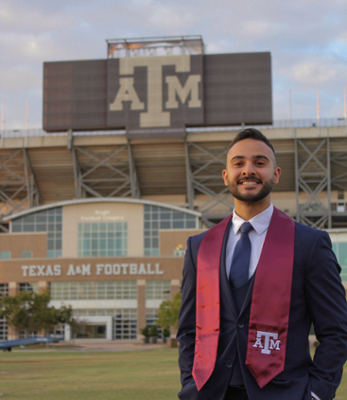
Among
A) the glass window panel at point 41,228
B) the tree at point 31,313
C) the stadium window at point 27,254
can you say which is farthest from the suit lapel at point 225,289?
the glass window panel at point 41,228

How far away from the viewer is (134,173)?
76.3 m

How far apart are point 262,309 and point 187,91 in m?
69.7

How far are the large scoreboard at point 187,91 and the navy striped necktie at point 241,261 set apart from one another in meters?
68.1

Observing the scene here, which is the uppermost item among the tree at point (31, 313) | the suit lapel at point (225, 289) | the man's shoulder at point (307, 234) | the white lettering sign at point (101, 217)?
the white lettering sign at point (101, 217)

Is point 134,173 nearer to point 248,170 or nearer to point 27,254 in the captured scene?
point 27,254

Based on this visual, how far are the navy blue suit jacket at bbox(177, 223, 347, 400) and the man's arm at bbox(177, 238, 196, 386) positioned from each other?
1 cm

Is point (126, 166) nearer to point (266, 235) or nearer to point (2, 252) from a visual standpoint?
point (2, 252)

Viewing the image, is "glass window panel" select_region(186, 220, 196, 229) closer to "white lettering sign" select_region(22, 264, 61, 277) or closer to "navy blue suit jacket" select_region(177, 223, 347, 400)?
"white lettering sign" select_region(22, 264, 61, 277)

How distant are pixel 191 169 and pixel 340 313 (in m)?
73.8

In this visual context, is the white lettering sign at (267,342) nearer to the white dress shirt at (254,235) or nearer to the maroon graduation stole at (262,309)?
the maroon graduation stole at (262,309)

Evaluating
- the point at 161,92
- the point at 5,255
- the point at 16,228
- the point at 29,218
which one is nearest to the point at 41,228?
the point at 29,218

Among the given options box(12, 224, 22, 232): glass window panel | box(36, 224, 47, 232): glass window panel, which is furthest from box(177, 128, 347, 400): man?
box(12, 224, 22, 232): glass window panel

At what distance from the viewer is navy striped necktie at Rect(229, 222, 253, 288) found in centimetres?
393

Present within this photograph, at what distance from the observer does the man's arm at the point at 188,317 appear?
4039mm
